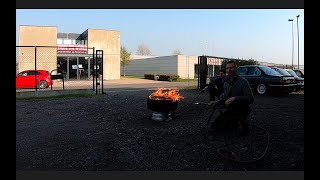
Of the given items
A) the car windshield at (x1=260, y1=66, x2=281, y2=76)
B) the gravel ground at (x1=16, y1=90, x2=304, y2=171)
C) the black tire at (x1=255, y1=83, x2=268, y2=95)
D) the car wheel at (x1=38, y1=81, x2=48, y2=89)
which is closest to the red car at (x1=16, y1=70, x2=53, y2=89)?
the car wheel at (x1=38, y1=81, x2=48, y2=89)

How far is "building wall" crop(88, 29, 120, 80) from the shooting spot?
133 ft

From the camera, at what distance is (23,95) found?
15383 mm

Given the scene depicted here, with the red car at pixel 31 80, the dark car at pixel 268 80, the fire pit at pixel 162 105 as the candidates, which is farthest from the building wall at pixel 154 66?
the fire pit at pixel 162 105

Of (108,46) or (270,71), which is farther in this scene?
(108,46)

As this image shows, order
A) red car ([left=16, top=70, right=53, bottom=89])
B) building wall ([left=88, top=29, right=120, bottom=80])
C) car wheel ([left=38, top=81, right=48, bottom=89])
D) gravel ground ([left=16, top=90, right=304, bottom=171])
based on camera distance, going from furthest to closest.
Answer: building wall ([left=88, top=29, right=120, bottom=80])
car wheel ([left=38, top=81, right=48, bottom=89])
red car ([left=16, top=70, right=53, bottom=89])
gravel ground ([left=16, top=90, right=304, bottom=171])

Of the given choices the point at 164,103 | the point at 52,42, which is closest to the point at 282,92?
the point at 164,103

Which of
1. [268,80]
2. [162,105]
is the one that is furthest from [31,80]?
[162,105]

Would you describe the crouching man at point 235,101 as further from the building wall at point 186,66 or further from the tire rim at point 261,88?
the building wall at point 186,66

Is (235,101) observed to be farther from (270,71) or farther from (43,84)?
(43,84)

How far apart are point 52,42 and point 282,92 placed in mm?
29371

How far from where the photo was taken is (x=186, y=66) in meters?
56.2

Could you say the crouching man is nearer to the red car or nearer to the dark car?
the dark car

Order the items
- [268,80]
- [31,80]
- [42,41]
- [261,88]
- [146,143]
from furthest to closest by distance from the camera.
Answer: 1. [42,41]
2. [31,80]
3. [261,88]
4. [268,80]
5. [146,143]

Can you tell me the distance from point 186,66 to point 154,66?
25.8 feet
